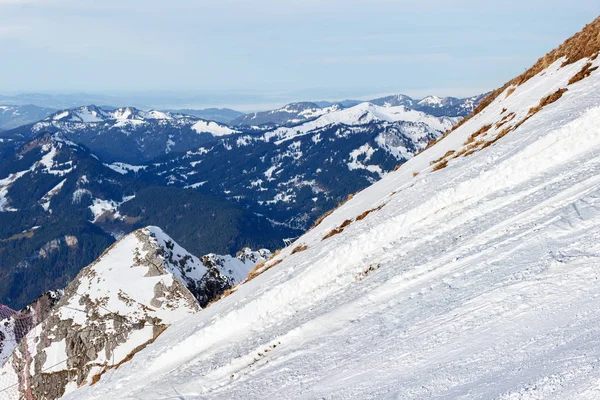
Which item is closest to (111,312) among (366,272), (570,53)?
(366,272)

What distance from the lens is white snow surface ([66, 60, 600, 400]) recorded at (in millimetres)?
9406

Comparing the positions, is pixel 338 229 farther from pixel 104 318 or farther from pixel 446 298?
pixel 104 318

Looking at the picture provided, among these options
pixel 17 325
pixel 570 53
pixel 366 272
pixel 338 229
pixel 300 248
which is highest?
pixel 570 53

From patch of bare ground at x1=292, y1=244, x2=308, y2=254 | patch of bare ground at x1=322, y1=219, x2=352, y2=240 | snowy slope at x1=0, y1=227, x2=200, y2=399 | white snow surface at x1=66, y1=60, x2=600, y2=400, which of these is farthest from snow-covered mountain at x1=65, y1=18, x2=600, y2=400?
snowy slope at x1=0, y1=227, x2=200, y2=399

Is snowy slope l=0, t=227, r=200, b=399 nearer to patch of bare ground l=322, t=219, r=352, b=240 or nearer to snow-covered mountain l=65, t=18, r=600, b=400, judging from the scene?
snow-covered mountain l=65, t=18, r=600, b=400

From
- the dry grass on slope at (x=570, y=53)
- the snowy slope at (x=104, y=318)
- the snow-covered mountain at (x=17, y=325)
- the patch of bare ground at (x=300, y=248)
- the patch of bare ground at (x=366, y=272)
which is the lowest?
the snow-covered mountain at (x=17, y=325)

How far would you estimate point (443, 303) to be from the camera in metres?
12.0

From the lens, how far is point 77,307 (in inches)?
1784

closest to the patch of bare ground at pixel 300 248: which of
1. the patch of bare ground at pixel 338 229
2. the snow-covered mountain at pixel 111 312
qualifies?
the patch of bare ground at pixel 338 229

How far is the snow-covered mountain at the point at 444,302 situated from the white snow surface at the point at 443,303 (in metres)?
0.04

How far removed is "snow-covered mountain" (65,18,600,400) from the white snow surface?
44mm

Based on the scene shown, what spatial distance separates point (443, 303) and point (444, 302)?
5 cm

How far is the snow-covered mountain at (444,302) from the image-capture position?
944 centimetres

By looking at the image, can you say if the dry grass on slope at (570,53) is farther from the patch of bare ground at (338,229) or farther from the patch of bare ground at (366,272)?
the patch of bare ground at (366,272)
